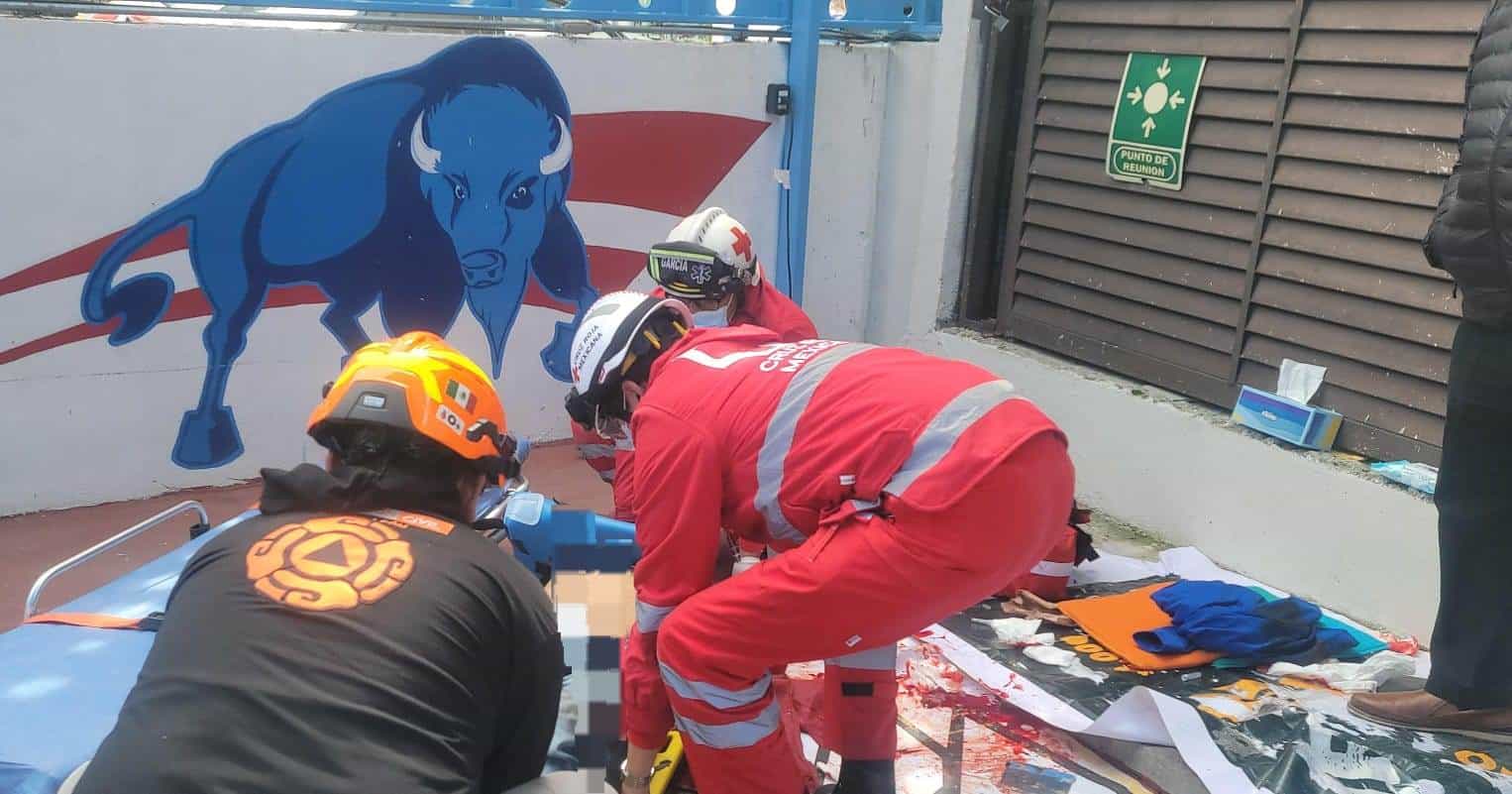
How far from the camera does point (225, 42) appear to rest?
4660mm

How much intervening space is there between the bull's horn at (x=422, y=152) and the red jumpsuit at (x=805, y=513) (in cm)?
305

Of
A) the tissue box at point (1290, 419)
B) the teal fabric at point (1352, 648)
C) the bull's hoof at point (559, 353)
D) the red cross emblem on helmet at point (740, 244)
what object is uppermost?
the red cross emblem on helmet at point (740, 244)

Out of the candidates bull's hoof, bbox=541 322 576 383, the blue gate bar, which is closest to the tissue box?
the blue gate bar

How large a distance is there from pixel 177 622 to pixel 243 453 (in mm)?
3597

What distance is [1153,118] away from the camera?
508 cm

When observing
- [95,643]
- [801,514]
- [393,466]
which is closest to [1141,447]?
[801,514]

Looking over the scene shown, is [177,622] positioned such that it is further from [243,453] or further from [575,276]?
[575,276]

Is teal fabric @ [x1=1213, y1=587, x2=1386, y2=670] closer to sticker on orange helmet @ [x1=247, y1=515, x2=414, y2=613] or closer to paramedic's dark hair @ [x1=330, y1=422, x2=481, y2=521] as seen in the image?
paramedic's dark hair @ [x1=330, y1=422, x2=481, y2=521]

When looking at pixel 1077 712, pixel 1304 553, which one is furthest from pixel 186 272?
pixel 1304 553

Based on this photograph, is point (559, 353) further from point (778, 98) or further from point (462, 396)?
point (462, 396)

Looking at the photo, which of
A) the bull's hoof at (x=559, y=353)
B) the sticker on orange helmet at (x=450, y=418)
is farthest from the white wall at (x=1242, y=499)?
the sticker on orange helmet at (x=450, y=418)

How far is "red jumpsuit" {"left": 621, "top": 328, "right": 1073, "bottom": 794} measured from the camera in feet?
7.57

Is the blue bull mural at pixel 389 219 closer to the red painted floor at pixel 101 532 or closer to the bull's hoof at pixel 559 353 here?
the bull's hoof at pixel 559 353

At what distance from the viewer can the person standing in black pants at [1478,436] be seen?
2828 mm
